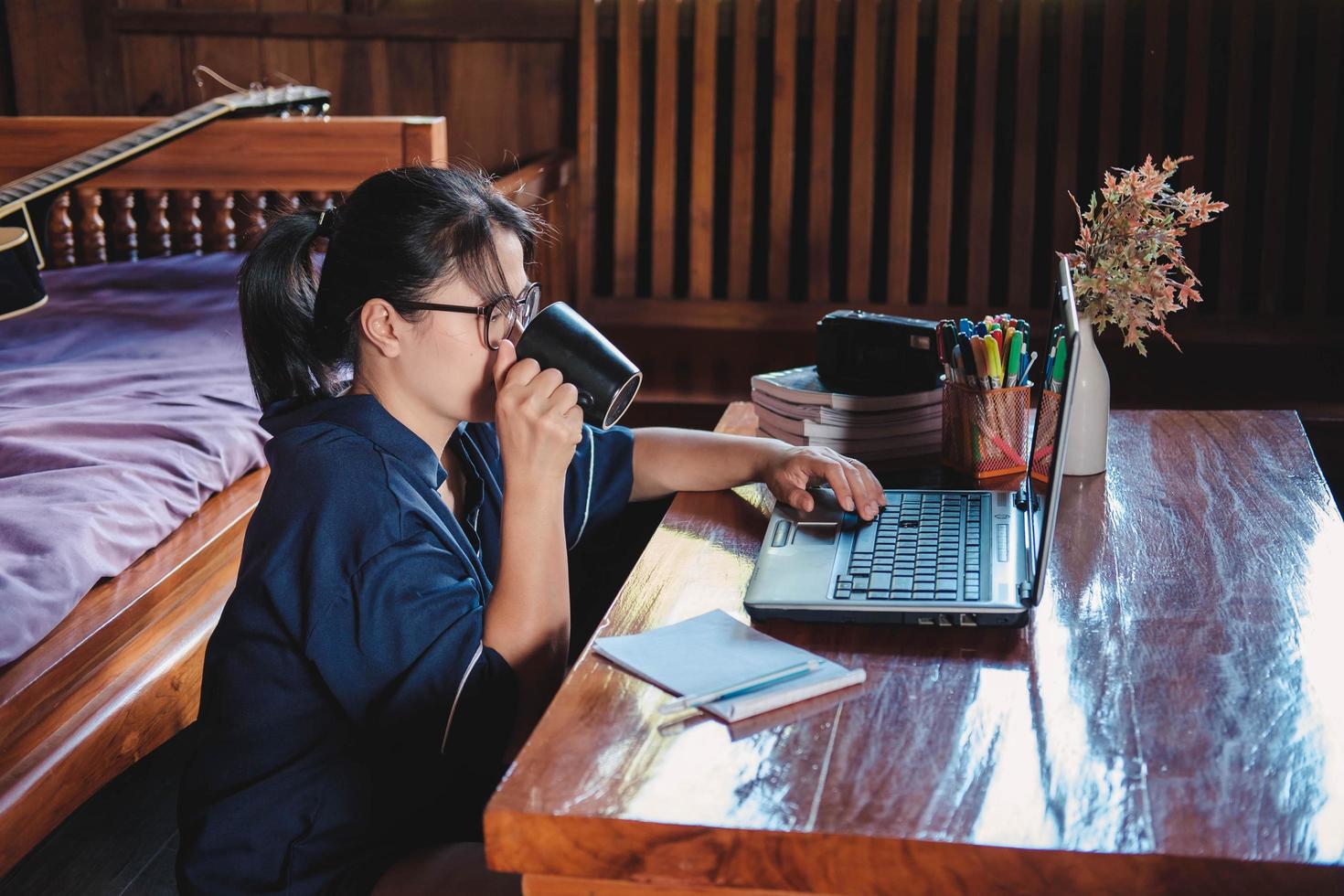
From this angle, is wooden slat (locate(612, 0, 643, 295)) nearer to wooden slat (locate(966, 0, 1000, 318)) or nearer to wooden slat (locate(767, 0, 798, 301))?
wooden slat (locate(767, 0, 798, 301))

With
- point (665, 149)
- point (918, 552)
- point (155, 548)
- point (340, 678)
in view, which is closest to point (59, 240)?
point (665, 149)

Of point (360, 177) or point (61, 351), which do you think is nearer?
point (61, 351)

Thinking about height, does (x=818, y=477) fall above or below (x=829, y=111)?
below

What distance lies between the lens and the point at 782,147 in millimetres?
3305

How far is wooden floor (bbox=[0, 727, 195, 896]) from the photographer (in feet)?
5.98

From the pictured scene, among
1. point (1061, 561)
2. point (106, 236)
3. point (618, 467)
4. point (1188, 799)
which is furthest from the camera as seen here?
point (106, 236)

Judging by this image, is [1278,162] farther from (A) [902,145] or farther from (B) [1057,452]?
(B) [1057,452]

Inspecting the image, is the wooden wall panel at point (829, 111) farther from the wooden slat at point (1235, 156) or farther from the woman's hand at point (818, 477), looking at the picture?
the woman's hand at point (818, 477)

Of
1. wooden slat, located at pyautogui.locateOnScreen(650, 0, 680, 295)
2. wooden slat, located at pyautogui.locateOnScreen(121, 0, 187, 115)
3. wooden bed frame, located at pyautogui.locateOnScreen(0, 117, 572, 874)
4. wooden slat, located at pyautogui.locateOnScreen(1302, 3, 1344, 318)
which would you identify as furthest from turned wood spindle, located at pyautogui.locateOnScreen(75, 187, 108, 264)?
wooden slat, located at pyautogui.locateOnScreen(1302, 3, 1344, 318)

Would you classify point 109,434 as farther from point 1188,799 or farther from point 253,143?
point 1188,799

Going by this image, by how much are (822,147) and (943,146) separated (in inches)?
11.3

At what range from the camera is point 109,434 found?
193 centimetres

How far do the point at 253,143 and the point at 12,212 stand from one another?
1.54 ft

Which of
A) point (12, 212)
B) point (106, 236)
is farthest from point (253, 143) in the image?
point (106, 236)
